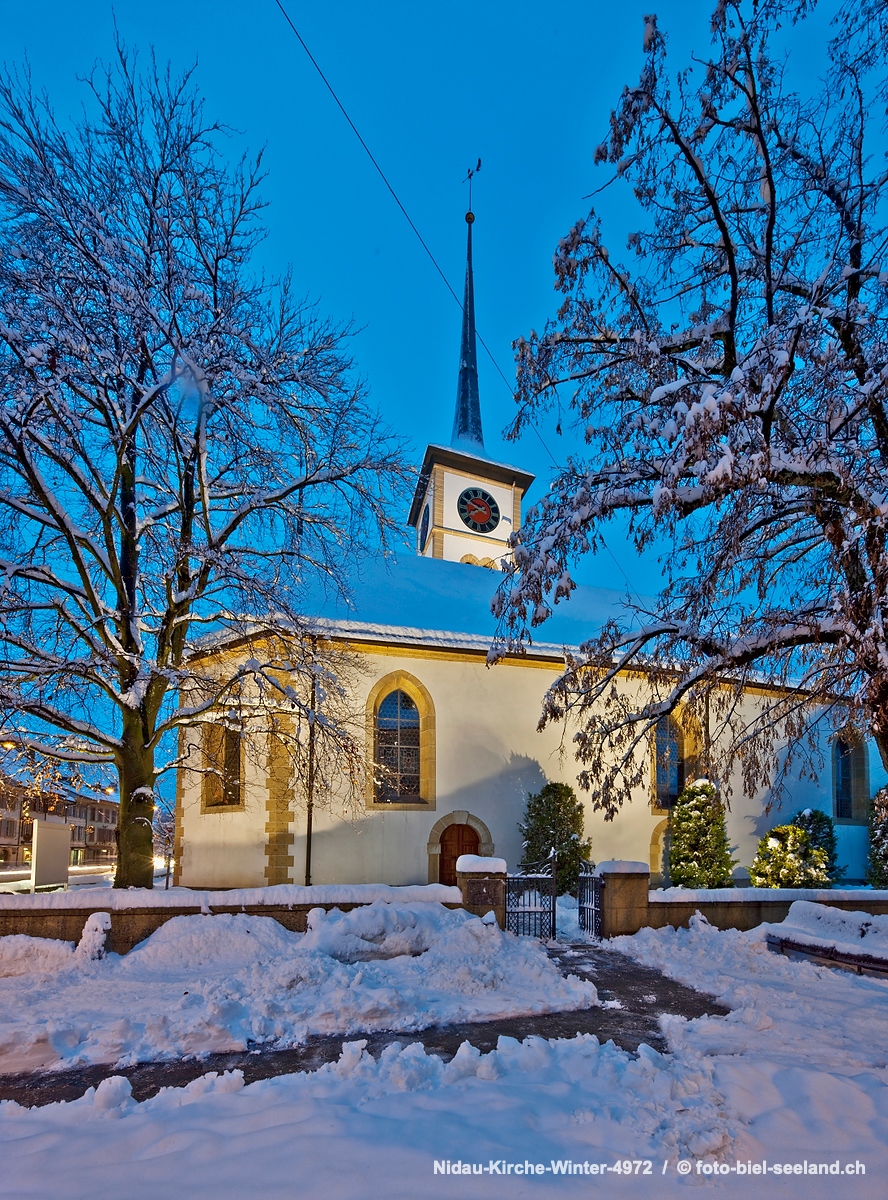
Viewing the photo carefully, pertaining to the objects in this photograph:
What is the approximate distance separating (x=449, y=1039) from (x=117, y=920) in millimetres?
4659

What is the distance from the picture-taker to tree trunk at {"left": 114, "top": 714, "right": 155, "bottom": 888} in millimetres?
9734

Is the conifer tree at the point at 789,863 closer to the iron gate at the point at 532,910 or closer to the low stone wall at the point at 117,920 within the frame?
the iron gate at the point at 532,910

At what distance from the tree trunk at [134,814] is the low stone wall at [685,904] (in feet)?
22.7

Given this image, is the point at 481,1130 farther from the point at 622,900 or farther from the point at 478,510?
the point at 478,510

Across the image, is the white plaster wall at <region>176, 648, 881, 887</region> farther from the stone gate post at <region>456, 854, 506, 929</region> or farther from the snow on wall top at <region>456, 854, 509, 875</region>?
the stone gate post at <region>456, 854, 506, 929</region>

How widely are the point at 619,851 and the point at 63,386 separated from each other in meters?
15.5

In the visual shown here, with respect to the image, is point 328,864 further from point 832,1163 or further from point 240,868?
point 832,1163

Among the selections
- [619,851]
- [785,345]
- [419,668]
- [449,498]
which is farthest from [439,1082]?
[449,498]

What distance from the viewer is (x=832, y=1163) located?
147 inches

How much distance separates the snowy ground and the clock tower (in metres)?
22.7

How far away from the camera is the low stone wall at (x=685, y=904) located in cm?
1102

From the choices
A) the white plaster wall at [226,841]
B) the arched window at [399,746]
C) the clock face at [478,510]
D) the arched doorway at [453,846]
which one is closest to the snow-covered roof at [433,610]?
the arched window at [399,746]

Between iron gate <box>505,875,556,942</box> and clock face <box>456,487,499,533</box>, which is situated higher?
clock face <box>456,487,499,533</box>

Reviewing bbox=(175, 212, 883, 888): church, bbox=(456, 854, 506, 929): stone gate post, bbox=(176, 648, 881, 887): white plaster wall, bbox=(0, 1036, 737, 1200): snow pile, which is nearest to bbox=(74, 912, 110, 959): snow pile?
bbox=(175, 212, 883, 888): church
